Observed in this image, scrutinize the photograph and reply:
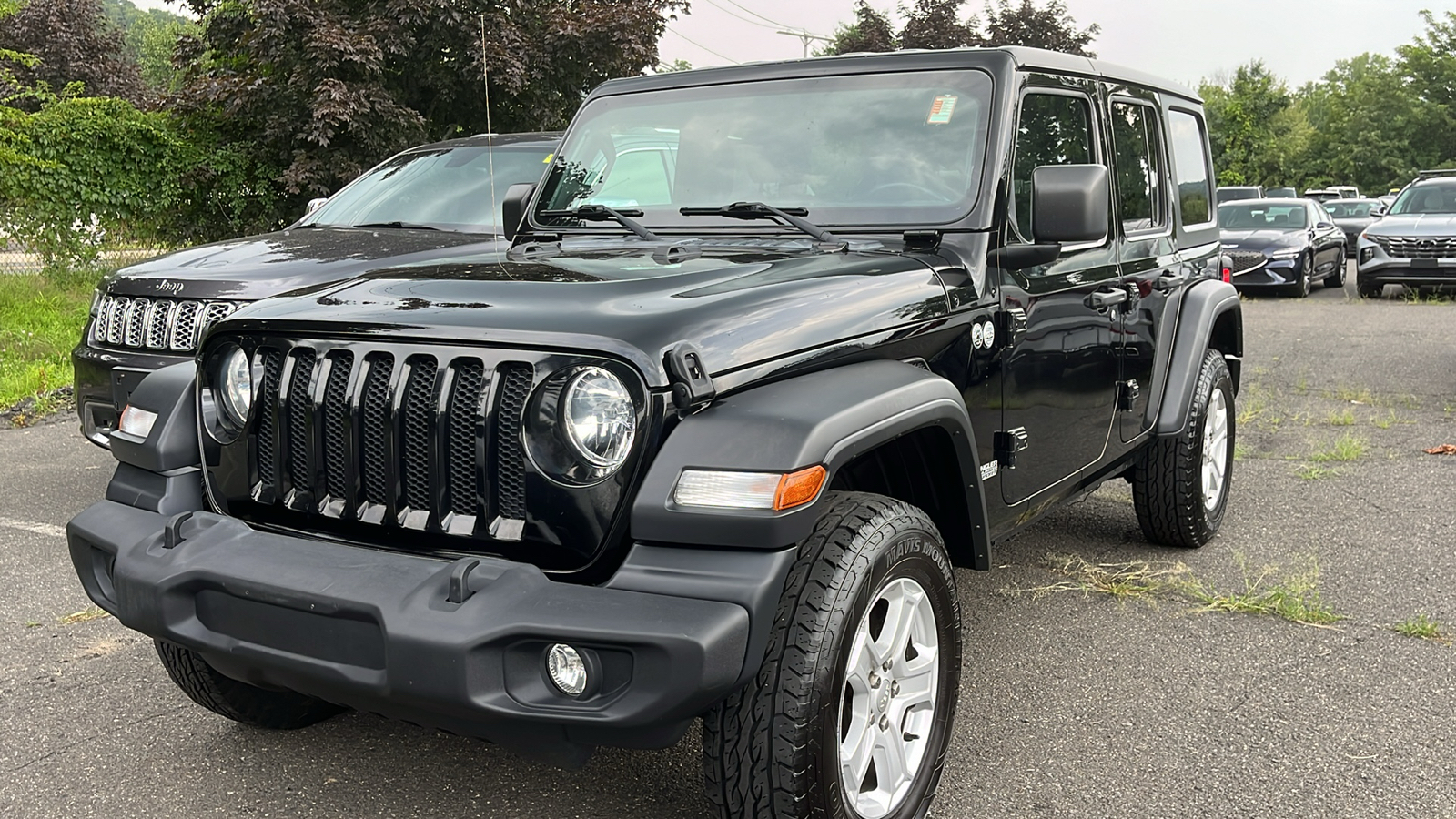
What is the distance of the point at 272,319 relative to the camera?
8.94ft

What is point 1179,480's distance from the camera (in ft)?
15.6

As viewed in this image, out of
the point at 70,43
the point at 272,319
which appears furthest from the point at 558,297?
the point at 70,43

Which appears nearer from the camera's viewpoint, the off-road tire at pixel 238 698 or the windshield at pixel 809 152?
the off-road tire at pixel 238 698

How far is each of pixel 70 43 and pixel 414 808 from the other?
1259 inches

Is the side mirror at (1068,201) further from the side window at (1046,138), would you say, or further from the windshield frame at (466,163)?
the windshield frame at (466,163)

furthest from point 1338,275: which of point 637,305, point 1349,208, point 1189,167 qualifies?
point 637,305

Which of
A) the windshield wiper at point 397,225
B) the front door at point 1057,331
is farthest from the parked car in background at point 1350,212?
the front door at point 1057,331

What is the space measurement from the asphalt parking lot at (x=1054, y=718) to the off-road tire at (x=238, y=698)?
0.20ft

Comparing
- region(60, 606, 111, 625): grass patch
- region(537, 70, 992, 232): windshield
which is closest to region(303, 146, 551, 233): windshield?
region(537, 70, 992, 232): windshield

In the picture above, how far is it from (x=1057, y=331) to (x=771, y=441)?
1705 mm

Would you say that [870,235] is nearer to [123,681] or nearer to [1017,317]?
[1017,317]

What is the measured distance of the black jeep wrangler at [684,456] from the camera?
2.23 meters

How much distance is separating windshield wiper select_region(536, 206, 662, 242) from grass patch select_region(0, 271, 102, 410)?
615 centimetres

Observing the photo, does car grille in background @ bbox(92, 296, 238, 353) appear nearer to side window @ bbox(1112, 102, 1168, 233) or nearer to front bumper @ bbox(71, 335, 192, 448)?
front bumper @ bbox(71, 335, 192, 448)
